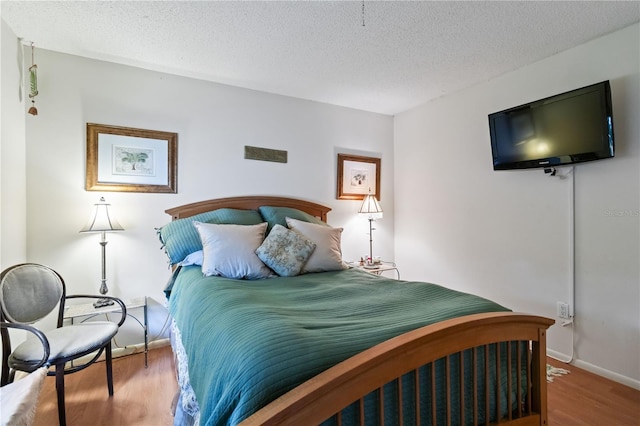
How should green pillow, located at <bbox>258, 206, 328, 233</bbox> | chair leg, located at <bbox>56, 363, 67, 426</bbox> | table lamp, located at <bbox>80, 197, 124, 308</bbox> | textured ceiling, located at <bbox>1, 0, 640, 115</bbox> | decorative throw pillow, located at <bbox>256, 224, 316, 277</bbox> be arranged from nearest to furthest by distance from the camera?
chair leg, located at <bbox>56, 363, 67, 426</bbox>
textured ceiling, located at <bbox>1, 0, 640, 115</bbox>
decorative throw pillow, located at <bbox>256, 224, 316, 277</bbox>
table lamp, located at <bbox>80, 197, 124, 308</bbox>
green pillow, located at <bbox>258, 206, 328, 233</bbox>

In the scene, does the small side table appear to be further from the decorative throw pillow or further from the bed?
the decorative throw pillow

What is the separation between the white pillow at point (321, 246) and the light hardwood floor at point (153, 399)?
1249 millimetres

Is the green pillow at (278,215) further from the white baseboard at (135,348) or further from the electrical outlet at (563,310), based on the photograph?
the electrical outlet at (563,310)

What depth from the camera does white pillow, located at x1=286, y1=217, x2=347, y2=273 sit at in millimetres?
2332

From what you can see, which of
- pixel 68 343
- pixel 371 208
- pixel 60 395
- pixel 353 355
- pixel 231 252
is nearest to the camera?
pixel 353 355

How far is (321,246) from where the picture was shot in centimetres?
241

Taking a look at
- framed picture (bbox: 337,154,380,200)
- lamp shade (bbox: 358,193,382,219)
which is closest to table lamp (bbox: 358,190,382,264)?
lamp shade (bbox: 358,193,382,219)

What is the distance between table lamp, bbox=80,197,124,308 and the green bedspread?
0.82 m

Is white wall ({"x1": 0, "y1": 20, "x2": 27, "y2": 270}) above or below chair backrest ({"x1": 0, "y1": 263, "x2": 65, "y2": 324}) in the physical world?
above

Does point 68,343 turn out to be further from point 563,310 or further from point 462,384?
point 563,310

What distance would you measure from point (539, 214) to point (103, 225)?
3.48 m

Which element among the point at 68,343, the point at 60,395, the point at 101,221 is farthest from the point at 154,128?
the point at 60,395

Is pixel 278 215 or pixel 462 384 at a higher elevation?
pixel 278 215

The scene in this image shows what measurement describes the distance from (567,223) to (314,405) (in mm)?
2516
